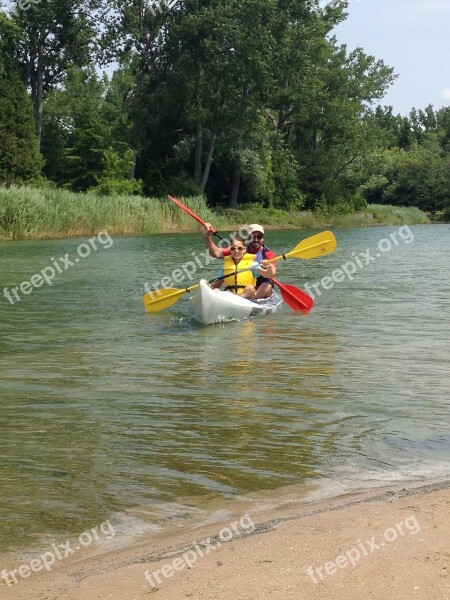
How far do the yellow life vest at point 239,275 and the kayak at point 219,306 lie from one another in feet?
0.94

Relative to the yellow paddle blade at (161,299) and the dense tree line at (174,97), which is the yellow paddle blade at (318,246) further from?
the dense tree line at (174,97)

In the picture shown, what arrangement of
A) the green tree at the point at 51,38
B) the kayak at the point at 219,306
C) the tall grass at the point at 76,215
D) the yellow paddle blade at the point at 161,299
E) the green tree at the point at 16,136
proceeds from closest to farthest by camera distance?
the kayak at the point at 219,306
the yellow paddle blade at the point at 161,299
the tall grass at the point at 76,215
the green tree at the point at 16,136
the green tree at the point at 51,38

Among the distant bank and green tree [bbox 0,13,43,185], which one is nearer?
the distant bank

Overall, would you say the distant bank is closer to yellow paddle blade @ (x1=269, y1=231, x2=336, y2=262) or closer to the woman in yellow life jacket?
yellow paddle blade @ (x1=269, y1=231, x2=336, y2=262)

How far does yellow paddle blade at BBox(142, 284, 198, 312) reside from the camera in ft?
43.3

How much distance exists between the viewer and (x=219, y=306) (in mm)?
12039

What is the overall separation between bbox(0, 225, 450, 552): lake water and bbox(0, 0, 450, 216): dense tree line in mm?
31713

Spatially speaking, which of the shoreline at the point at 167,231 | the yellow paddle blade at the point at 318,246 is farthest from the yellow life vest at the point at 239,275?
the shoreline at the point at 167,231

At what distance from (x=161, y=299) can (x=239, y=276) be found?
129 centimetres

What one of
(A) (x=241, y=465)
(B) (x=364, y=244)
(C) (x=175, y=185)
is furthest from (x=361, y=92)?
(A) (x=241, y=465)

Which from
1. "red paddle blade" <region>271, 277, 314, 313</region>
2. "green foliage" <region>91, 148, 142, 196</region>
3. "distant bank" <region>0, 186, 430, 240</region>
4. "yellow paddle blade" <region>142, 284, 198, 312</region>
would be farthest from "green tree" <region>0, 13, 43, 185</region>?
"red paddle blade" <region>271, 277, 314, 313</region>

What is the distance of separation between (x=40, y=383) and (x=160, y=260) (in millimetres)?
15218

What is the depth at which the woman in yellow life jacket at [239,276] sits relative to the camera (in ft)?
41.3

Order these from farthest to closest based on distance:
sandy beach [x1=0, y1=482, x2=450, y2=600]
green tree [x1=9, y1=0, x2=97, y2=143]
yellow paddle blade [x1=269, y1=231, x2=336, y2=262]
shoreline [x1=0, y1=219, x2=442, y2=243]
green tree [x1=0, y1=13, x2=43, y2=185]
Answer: green tree [x1=9, y1=0, x2=97, y2=143], green tree [x1=0, y1=13, x2=43, y2=185], shoreline [x1=0, y1=219, x2=442, y2=243], yellow paddle blade [x1=269, y1=231, x2=336, y2=262], sandy beach [x1=0, y1=482, x2=450, y2=600]
